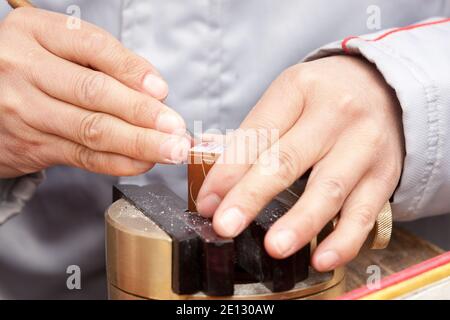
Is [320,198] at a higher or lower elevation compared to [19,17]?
lower

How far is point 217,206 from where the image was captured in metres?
0.58

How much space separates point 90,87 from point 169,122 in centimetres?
10

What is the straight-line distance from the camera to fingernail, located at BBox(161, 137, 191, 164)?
626 mm

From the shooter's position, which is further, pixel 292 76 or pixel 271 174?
→ pixel 292 76

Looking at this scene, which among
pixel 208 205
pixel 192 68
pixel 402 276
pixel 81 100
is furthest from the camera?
pixel 192 68

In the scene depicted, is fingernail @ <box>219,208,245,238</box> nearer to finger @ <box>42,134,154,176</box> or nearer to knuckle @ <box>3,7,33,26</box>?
finger @ <box>42,134,154,176</box>

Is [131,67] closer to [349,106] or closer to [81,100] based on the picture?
[81,100]

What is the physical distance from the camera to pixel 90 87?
0.68 metres

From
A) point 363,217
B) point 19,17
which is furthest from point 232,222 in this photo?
point 19,17

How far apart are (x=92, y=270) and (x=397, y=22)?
1.92ft

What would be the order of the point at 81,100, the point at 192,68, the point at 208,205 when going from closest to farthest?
the point at 208,205, the point at 81,100, the point at 192,68

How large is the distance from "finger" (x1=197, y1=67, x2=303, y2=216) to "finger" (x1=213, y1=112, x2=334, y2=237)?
0.01 metres

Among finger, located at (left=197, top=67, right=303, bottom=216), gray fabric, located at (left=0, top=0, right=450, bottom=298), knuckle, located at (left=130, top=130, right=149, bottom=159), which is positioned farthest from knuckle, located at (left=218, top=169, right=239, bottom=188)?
gray fabric, located at (left=0, top=0, right=450, bottom=298)

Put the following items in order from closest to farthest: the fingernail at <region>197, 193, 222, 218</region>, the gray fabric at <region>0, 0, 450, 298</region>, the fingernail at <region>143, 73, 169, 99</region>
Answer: the fingernail at <region>197, 193, 222, 218</region>, the fingernail at <region>143, 73, 169, 99</region>, the gray fabric at <region>0, 0, 450, 298</region>
